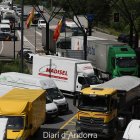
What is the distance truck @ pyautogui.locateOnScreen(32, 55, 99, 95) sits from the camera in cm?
3434

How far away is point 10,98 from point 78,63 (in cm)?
1226

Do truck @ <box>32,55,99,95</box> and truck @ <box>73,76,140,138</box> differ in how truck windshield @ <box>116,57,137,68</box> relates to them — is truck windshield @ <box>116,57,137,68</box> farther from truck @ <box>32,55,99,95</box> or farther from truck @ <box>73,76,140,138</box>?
truck @ <box>73,76,140,138</box>

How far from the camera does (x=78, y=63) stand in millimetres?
34594

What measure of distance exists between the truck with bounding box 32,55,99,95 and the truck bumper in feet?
34.3

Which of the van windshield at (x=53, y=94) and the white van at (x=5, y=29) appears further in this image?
the white van at (x=5, y=29)

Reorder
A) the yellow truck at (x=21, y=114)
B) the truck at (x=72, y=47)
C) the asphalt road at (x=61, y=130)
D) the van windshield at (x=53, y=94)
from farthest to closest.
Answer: the truck at (x=72, y=47) → the van windshield at (x=53, y=94) → the asphalt road at (x=61, y=130) → the yellow truck at (x=21, y=114)

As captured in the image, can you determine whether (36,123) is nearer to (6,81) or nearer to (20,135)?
(20,135)

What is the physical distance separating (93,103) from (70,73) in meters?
11.3

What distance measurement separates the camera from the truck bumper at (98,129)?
23016mm

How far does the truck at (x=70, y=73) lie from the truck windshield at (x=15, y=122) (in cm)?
1281

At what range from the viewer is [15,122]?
21391mm

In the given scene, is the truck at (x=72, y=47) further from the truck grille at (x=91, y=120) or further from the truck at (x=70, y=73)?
the truck grille at (x=91, y=120)

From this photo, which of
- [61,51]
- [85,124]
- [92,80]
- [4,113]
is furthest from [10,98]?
[61,51]

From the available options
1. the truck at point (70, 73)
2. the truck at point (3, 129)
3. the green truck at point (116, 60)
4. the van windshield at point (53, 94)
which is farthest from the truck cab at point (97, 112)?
the green truck at point (116, 60)
